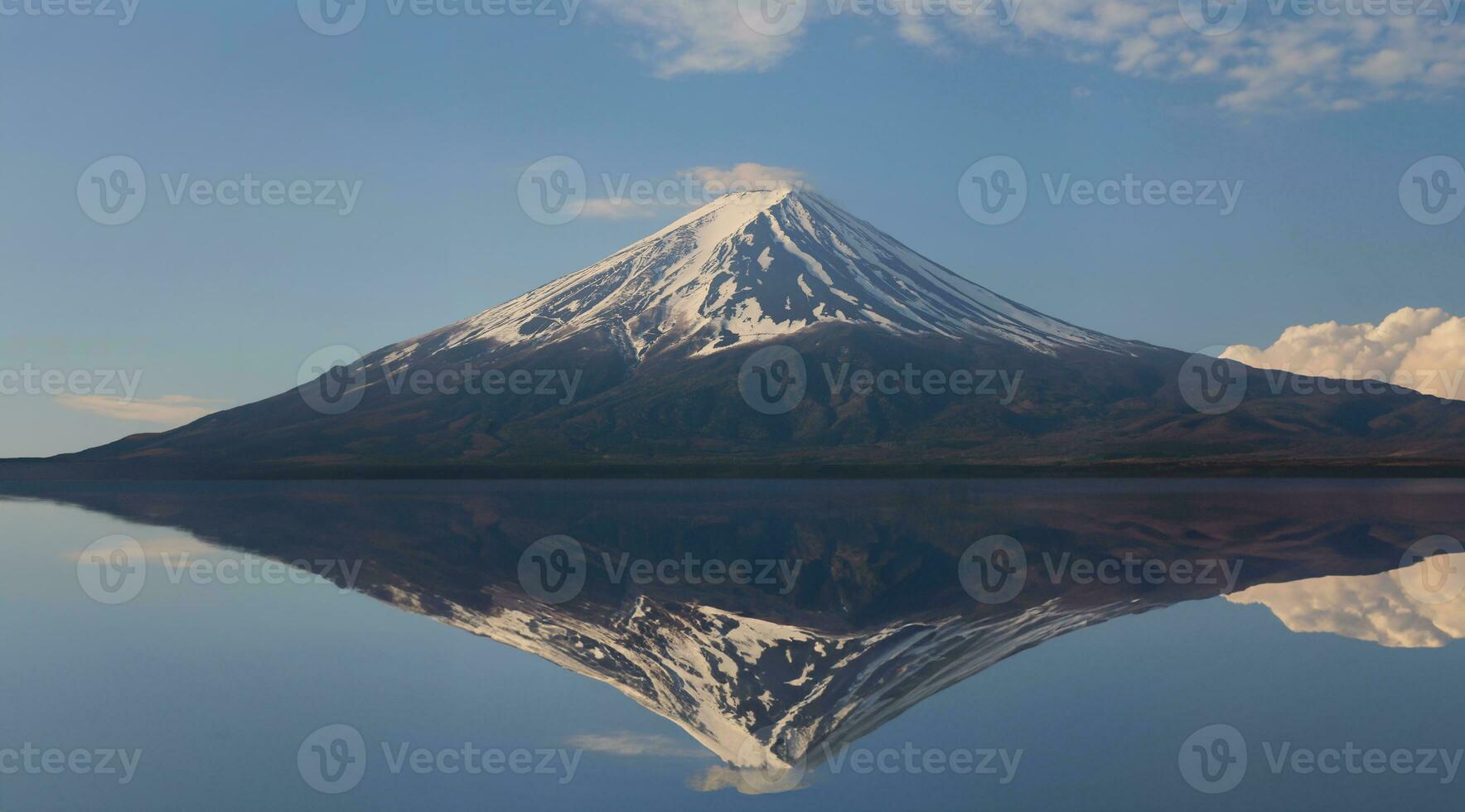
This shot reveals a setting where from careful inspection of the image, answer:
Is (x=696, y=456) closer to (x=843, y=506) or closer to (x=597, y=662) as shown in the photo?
(x=843, y=506)

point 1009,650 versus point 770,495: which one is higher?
point 770,495

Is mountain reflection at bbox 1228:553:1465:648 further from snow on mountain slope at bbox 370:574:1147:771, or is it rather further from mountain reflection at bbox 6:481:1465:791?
snow on mountain slope at bbox 370:574:1147:771

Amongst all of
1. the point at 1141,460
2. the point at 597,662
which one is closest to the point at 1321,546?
the point at 597,662

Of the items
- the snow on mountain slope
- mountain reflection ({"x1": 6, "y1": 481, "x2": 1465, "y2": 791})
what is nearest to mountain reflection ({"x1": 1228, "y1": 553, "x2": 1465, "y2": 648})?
mountain reflection ({"x1": 6, "y1": 481, "x2": 1465, "y2": 791})

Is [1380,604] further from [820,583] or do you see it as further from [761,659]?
[761,659]

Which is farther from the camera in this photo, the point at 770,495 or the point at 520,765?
the point at 770,495

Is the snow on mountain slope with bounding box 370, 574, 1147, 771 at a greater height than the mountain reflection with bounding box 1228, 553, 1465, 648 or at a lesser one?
lesser

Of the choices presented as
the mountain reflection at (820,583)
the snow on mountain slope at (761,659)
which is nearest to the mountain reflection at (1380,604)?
the mountain reflection at (820,583)

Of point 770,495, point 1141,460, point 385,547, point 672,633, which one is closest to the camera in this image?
point 672,633

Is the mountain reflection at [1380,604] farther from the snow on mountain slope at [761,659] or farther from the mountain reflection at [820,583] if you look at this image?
the snow on mountain slope at [761,659]
